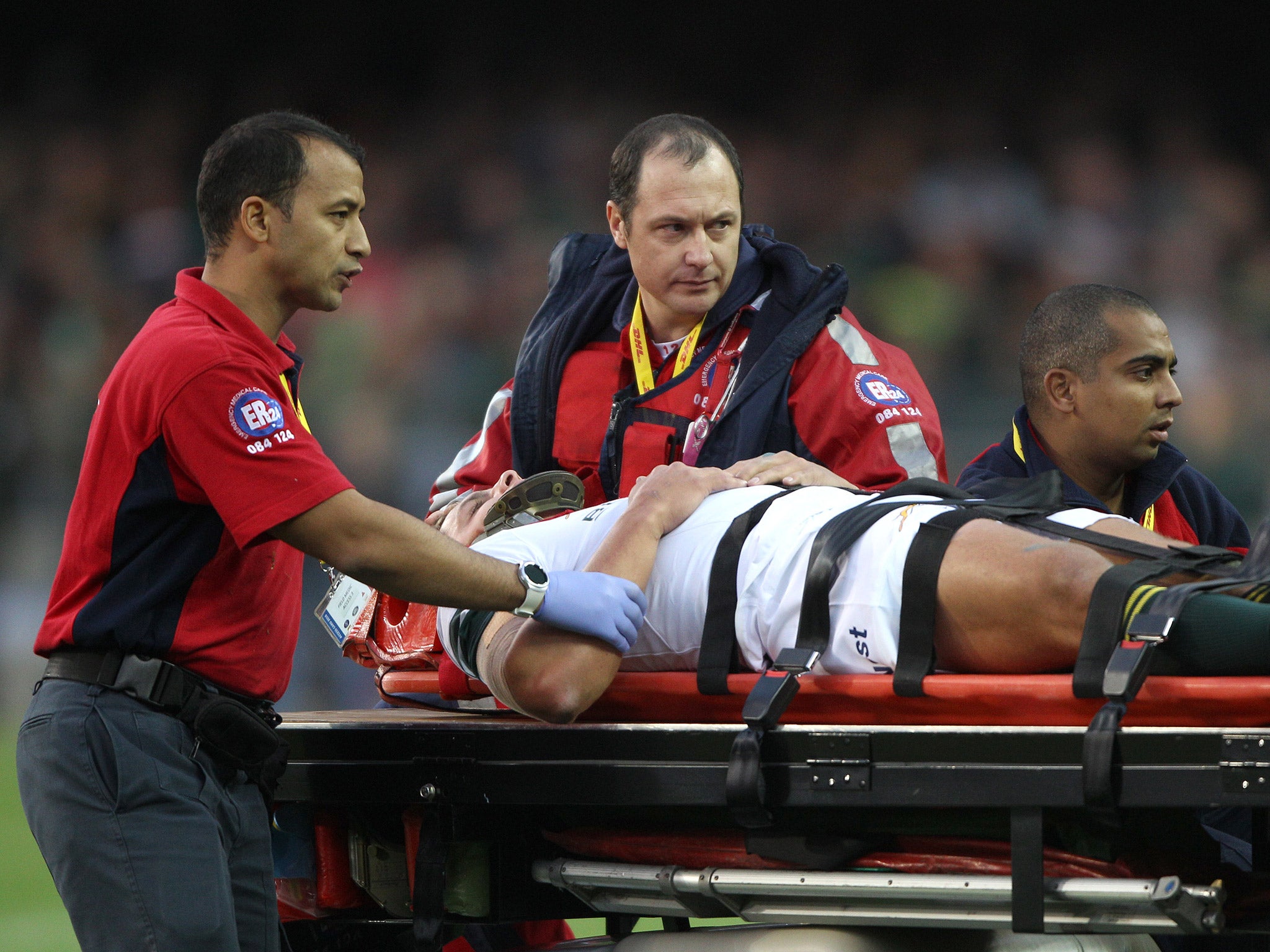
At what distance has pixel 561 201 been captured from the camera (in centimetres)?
953

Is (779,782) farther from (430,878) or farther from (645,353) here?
(645,353)

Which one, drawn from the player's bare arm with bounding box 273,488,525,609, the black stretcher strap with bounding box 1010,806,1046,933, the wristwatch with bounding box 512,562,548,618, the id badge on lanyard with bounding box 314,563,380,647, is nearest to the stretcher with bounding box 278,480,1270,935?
the black stretcher strap with bounding box 1010,806,1046,933

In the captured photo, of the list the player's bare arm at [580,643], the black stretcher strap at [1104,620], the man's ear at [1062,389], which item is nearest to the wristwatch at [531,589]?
the player's bare arm at [580,643]

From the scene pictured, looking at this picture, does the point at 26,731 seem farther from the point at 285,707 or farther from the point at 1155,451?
the point at 285,707

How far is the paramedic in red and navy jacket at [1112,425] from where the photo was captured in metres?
3.18

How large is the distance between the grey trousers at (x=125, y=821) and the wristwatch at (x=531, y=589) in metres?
0.56

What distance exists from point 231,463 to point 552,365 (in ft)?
4.73

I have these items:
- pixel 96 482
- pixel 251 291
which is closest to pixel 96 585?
pixel 96 482

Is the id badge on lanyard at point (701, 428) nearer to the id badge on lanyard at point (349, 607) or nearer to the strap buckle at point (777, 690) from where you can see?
the id badge on lanyard at point (349, 607)

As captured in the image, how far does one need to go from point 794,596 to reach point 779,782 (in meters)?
0.35

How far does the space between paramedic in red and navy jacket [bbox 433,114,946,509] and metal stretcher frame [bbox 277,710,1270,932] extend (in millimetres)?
848

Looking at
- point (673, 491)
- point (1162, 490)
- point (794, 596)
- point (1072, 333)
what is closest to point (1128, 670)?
point (794, 596)

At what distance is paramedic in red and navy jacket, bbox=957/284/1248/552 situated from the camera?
3178 millimetres

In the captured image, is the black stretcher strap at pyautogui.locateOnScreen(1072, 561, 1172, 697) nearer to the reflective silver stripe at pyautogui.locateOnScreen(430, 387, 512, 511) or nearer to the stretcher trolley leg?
the stretcher trolley leg
